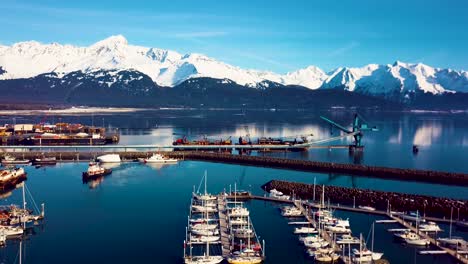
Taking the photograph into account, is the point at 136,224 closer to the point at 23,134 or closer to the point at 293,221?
the point at 293,221

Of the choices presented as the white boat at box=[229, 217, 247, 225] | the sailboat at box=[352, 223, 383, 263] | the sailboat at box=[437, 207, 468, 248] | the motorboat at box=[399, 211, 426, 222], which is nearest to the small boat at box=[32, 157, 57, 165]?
the white boat at box=[229, 217, 247, 225]

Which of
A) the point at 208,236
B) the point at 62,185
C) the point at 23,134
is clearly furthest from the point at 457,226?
the point at 23,134

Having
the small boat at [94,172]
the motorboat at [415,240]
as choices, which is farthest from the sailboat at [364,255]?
the small boat at [94,172]

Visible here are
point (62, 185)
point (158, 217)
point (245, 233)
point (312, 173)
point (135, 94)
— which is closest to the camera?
point (245, 233)

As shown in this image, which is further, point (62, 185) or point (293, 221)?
point (62, 185)

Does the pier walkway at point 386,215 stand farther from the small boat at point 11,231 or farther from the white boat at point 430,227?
the small boat at point 11,231

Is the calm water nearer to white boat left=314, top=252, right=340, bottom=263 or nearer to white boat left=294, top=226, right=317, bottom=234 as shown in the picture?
white boat left=294, top=226, right=317, bottom=234
